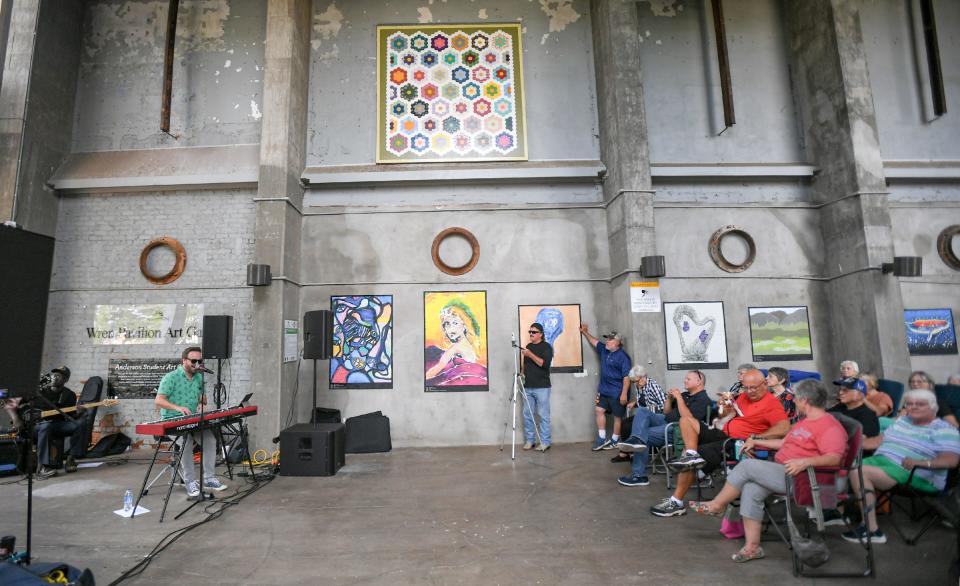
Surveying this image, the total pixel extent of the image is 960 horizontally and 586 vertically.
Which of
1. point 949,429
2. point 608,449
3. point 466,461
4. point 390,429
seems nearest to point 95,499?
point 390,429

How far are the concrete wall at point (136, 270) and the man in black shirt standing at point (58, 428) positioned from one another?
0.65m

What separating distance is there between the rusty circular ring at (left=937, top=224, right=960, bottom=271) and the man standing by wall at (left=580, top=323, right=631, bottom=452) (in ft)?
18.5

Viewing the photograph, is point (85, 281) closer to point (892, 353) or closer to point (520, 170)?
point (520, 170)

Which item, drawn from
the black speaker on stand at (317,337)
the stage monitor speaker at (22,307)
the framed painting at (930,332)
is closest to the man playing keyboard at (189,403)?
the black speaker on stand at (317,337)

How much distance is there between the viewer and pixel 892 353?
702cm

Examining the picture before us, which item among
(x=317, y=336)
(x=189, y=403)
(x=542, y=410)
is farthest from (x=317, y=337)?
(x=542, y=410)

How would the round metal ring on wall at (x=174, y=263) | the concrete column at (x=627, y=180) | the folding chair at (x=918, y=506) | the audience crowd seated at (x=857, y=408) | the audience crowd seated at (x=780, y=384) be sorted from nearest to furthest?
the folding chair at (x=918, y=506) < the audience crowd seated at (x=857, y=408) < the audience crowd seated at (x=780, y=384) < the concrete column at (x=627, y=180) < the round metal ring on wall at (x=174, y=263)

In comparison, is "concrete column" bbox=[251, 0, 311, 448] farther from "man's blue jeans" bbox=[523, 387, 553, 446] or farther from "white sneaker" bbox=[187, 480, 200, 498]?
"man's blue jeans" bbox=[523, 387, 553, 446]

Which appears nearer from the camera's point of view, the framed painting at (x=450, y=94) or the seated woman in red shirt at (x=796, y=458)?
the seated woman in red shirt at (x=796, y=458)

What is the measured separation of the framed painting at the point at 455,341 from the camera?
7.69 m

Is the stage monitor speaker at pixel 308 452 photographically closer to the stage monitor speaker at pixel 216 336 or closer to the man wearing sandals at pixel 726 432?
the stage monitor speaker at pixel 216 336

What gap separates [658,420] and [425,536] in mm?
2913

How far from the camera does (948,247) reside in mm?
8008

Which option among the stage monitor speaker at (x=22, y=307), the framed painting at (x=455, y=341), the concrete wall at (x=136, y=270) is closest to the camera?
the stage monitor speaker at (x=22, y=307)
